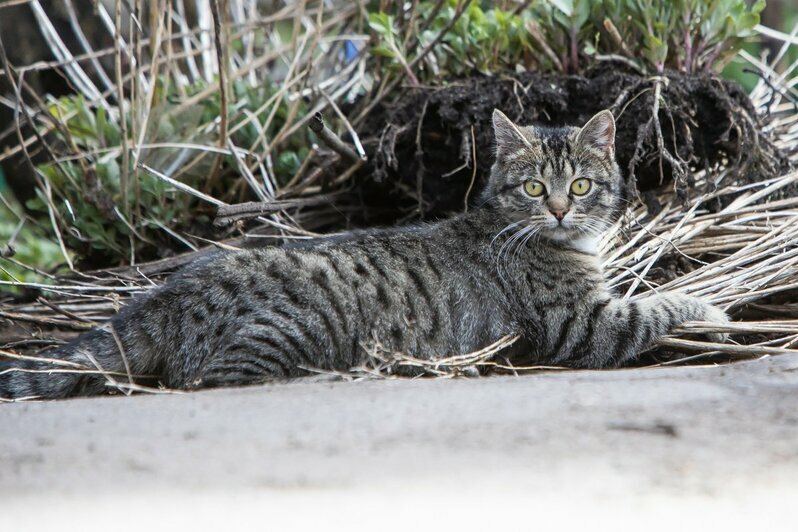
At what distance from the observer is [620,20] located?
13.7ft

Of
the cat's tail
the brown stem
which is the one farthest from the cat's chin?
the cat's tail

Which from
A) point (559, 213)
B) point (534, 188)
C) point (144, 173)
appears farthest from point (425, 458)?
point (144, 173)

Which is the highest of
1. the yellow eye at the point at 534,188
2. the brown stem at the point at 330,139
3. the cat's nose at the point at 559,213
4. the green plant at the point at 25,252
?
the brown stem at the point at 330,139

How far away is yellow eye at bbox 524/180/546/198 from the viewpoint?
3.69 metres

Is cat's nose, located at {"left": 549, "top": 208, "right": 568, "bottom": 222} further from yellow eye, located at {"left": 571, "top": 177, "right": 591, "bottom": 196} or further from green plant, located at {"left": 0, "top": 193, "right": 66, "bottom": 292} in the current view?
green plant, located at {"left": 0, "top": 193, "right": 66, "bottom": 292}

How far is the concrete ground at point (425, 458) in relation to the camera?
172cm

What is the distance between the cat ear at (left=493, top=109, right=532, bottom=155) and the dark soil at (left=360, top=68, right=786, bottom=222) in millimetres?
269

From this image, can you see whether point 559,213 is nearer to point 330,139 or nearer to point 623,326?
point 623,326

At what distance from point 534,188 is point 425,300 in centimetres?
68

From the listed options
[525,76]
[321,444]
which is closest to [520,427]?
[321,444]

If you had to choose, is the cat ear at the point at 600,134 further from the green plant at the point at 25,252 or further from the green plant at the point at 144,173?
the green plant at the point at 25,252

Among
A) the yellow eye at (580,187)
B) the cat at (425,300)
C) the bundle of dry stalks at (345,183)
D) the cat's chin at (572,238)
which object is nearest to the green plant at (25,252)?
the bundle of dry stalks at (345,183)

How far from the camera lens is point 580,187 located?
3.69 metres

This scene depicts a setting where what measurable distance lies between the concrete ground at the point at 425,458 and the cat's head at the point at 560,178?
3.85ft
